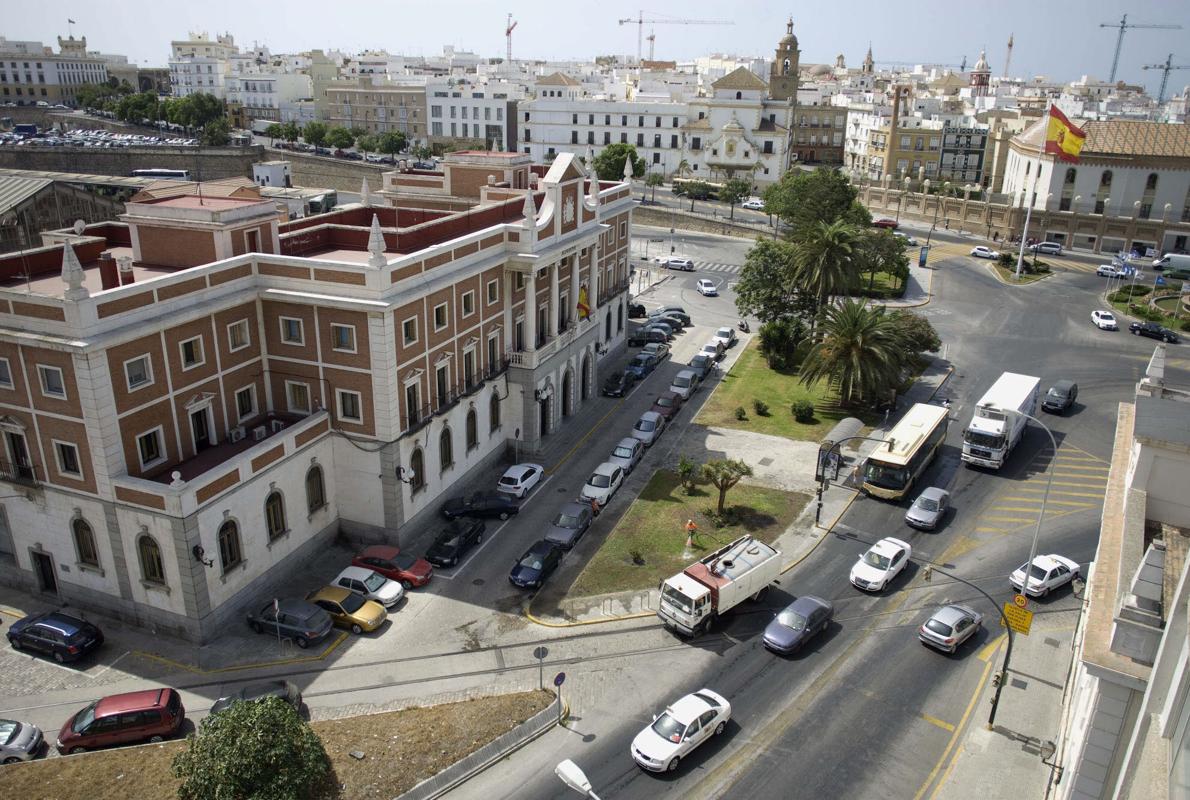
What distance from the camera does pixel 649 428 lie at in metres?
52.9

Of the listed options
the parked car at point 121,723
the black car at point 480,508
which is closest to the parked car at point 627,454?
the black car at point 480,508

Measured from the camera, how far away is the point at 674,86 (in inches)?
6762

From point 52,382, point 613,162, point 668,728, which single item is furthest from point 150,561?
point 613,162

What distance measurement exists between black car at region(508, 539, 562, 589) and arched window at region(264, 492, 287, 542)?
10.2m

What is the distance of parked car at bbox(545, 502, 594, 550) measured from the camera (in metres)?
41.1

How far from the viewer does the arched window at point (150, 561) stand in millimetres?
33531

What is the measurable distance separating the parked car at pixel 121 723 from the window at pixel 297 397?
14.7m

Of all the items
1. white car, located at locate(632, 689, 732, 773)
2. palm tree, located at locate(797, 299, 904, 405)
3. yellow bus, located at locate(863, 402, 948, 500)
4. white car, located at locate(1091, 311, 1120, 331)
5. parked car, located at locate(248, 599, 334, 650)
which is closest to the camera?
white car, located at locate(632, 689, 732, 773)

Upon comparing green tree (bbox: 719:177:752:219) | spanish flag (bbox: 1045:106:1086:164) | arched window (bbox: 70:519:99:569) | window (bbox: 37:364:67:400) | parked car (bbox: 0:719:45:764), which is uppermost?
spanish flag (bbox: 1045:106:1086:164)

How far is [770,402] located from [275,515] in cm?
3462

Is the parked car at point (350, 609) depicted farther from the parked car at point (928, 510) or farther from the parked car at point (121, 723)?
the parked car at point (928, 510)

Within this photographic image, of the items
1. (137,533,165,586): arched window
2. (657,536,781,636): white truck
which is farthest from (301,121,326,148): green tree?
(657,536,781,636): white truck

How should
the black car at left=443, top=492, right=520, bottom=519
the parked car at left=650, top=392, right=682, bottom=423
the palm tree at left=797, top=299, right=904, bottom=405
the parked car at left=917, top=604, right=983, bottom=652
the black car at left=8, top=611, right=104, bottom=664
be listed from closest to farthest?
1. the black car at left=8, top=611, right=104, bottom=664
2. the parked car at left=917, top=604, right=983, bottom=652
3. the black car at left=443, top=492, right=520, bottom=519
4. the palm tree at left=797, top=299, right=904, bottom=405
5. the parked car at left=650, top=392, right=682, bottom=423

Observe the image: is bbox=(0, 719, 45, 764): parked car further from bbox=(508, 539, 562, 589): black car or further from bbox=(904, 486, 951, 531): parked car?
bbox=(904, 486, 951, 531): parked car
